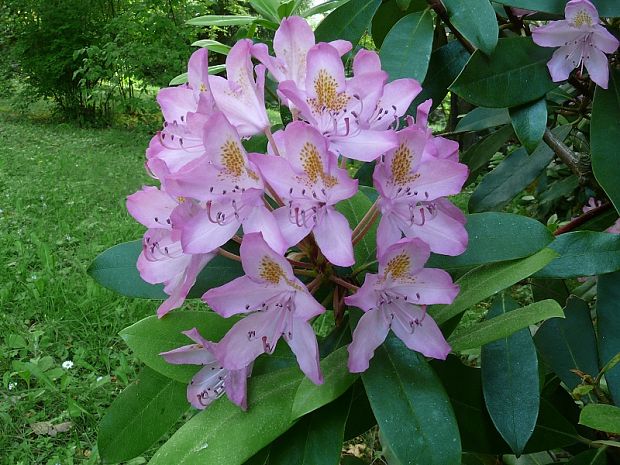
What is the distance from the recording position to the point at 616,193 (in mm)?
667

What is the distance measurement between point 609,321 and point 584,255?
0.11 meters

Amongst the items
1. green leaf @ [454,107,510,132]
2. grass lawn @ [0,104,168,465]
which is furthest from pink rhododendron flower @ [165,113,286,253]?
grass lawn @ [0,104,168,465]

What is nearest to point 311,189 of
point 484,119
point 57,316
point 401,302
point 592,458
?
point 401,302

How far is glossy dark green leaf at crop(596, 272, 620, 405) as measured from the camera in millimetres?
677

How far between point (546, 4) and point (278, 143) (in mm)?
403

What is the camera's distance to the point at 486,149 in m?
1.01

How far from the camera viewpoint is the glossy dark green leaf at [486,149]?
97cm

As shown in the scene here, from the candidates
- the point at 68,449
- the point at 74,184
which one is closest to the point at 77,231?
the point at 74,184

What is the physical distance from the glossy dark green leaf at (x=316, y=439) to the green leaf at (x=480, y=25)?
1.33 feet

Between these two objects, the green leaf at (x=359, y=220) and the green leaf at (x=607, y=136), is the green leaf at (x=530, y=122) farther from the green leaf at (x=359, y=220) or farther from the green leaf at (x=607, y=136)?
the green leaf at (x=359, y=220)

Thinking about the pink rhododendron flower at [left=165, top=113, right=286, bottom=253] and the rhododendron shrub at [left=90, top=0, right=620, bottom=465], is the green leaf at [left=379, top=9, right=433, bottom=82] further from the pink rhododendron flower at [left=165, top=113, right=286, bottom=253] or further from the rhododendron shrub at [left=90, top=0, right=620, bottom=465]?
the pink rhododendron flower at [left=165, top=113, right=286, bottom=253]

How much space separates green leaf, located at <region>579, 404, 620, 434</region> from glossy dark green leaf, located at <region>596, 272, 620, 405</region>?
15 centimetres

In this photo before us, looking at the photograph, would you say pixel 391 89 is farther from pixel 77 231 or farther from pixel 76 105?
pixel 76 105

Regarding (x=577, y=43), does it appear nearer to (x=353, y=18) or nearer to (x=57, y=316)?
(x=353, y=18)
